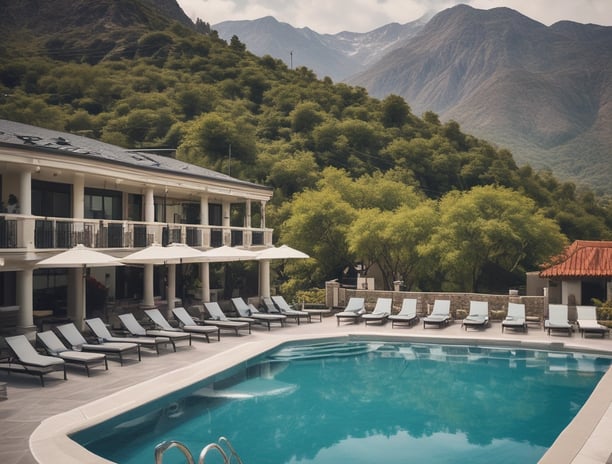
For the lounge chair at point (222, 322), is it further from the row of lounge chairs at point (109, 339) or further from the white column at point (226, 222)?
the white column at point (226, 222)

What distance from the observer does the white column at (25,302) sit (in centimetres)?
1520

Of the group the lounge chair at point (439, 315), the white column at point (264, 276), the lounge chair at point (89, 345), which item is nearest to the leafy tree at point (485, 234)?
the lounge chair at point (439, 315)

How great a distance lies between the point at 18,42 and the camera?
3017 inches

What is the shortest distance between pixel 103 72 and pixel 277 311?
135 ft

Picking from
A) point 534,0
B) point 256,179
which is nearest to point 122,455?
point 256,179

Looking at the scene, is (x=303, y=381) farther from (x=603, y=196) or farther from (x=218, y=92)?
(x=603, y=196)

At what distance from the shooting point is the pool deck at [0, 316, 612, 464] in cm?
854

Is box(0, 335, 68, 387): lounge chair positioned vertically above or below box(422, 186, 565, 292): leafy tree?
below

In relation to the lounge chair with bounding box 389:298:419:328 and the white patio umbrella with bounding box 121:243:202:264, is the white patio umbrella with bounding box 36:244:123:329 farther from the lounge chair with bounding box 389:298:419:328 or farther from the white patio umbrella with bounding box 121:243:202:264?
the lounge chair with bounding box 389:298:419:328

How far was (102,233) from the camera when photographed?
18.3m

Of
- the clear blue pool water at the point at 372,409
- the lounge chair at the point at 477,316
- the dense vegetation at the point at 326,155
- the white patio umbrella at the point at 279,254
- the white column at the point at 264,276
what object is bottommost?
the clear blue pool water at the point at 372,409

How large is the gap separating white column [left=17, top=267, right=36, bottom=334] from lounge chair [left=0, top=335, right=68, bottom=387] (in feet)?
8.03

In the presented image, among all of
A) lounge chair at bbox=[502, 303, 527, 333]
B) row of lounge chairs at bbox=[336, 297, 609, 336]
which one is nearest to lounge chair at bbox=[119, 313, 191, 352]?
row of lounge chairs at bbox=[336, 297, 609, 336]

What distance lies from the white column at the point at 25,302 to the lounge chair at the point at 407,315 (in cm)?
1128
